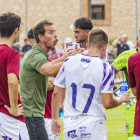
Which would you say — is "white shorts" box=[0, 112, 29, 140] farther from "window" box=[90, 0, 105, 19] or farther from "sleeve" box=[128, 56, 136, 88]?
"window" box=[90, 0, 105, 19]

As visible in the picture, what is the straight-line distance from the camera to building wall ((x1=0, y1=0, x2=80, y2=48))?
4278cm

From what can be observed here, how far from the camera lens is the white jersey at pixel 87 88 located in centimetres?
494

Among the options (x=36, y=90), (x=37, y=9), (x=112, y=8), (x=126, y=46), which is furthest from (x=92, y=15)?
(x=36, y=90)

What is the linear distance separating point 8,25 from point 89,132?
1.60 metres

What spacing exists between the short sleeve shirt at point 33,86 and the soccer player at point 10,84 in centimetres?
46

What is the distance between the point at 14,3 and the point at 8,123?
126ft

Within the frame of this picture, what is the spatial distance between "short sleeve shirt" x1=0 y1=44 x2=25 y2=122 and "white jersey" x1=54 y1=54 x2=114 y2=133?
0.65m

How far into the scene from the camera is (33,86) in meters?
6.05

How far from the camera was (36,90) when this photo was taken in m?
6.05

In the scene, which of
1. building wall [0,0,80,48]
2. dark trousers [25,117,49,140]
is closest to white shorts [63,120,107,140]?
dark trousers [25,117,49,140]

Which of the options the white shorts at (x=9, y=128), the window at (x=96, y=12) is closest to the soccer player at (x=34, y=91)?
the white shorts at (x=9, y=128)

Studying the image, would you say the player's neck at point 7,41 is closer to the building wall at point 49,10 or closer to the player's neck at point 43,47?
the player's neck at point 43,47

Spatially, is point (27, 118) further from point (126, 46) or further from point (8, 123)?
point (126, 46)

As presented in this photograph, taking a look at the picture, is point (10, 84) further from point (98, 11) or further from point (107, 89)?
point (98, 11)
